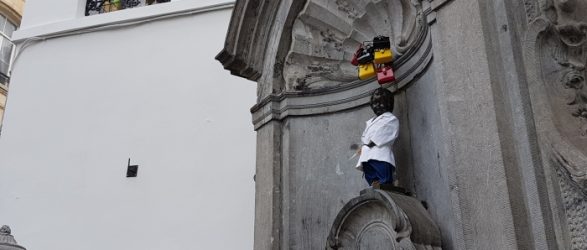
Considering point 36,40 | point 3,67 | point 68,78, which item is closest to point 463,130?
point 68,78

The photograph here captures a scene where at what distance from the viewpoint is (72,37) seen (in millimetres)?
9734

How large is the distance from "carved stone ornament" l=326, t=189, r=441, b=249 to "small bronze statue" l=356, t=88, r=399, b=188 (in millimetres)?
226

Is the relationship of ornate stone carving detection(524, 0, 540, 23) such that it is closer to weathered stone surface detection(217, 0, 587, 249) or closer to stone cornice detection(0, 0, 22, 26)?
weathered stone surface detection(217, 0, 587, 249)

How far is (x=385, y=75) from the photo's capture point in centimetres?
464

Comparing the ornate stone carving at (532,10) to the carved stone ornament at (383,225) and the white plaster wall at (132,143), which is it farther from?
the white plaster wall at (132,143)

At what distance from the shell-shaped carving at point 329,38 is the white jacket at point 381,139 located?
3.22 feet

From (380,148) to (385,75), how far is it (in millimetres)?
668

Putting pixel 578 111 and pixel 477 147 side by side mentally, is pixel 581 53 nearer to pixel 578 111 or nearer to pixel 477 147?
pixel 578 111

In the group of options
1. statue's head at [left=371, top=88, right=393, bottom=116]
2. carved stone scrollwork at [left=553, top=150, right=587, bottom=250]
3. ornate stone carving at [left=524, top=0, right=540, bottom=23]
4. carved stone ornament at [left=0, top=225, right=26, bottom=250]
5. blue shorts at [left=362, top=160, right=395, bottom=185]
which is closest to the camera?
carved stone scrollwork at [left=553, top=150, right=587, bottom=250]

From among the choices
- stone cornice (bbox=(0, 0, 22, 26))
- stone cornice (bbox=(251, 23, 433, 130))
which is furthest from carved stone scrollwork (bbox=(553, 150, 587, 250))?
stone cornice (bbox=(0, 0, 22, 26))

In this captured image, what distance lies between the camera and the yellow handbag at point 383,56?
4641 mm

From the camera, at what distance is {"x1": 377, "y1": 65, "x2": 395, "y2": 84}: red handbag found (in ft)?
15.2

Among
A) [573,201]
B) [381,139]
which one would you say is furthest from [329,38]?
[573,201]

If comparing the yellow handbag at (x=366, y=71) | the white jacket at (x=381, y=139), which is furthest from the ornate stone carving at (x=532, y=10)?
the yellow handbag at (x=366, y=71)
